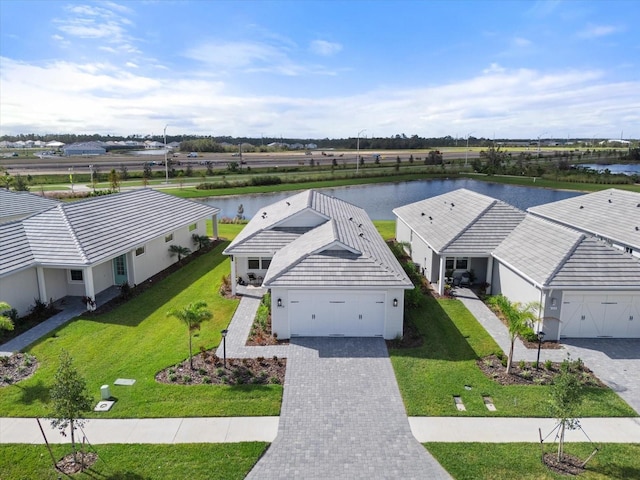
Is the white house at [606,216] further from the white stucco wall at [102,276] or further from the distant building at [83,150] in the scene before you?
the distant building at [83,150]

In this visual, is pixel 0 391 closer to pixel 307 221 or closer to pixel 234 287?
pixel 234 287

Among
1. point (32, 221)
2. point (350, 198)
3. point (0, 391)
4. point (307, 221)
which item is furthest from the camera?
point (350, 198)

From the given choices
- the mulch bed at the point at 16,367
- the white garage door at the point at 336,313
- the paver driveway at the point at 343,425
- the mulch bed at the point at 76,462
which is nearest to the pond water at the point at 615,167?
the white garage door at the point at 336,313

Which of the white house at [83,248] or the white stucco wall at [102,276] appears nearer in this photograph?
the white house at [83,248]

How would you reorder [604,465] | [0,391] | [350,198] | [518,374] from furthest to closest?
[350,198]
[518,374]
[0,391]
[604,465]

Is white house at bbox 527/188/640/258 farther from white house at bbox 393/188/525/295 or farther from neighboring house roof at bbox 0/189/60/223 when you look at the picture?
neighboring house roof at bbox 0/189/60/223

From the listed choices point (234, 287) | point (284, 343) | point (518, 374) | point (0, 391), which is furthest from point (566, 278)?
point (0, 391)
